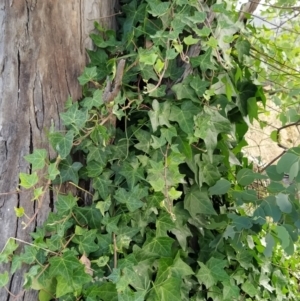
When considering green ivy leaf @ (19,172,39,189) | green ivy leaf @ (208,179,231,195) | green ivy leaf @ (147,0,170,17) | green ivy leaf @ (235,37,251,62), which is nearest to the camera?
green ivy leaf @ (19,172,39,189)

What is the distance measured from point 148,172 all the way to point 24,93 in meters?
0.40

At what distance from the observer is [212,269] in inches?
46.4

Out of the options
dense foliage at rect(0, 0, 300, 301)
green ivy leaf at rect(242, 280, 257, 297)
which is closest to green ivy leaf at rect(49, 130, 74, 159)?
dense foliage at rect(0, 0, 300, 301)

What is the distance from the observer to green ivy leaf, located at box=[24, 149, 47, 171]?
954 mm

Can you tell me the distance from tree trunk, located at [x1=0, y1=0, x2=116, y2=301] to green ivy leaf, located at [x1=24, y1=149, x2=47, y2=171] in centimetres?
6

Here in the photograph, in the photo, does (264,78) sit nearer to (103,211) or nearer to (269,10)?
(269,10)

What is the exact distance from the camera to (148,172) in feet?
3.40

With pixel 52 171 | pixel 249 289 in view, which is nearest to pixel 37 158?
pixel 52 171

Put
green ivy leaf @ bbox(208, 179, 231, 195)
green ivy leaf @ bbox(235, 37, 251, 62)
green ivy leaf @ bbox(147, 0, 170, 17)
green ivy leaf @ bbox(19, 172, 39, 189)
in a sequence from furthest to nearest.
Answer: green ivy leaf @ bbox(235, 37, 251, 62), green ivy leaf @ bbox(208, 179, 231, 195), green ivy leaf @ bbox(147, 0, 170, 17), green ivy leaf @ bbox(19, 172, 39, 189)

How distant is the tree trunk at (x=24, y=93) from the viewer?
1000mm

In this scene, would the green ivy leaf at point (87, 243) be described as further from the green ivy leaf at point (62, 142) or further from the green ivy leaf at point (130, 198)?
the green ivy leaf at point (62, 142)

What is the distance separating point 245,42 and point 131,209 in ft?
2.23

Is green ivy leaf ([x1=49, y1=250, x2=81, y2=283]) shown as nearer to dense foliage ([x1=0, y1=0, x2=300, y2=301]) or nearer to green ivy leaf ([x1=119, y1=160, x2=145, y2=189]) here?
dense foliage ([x1=0, y1=0, x2=300, y2=301])

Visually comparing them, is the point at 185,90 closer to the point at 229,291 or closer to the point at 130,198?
the point at 130,198
